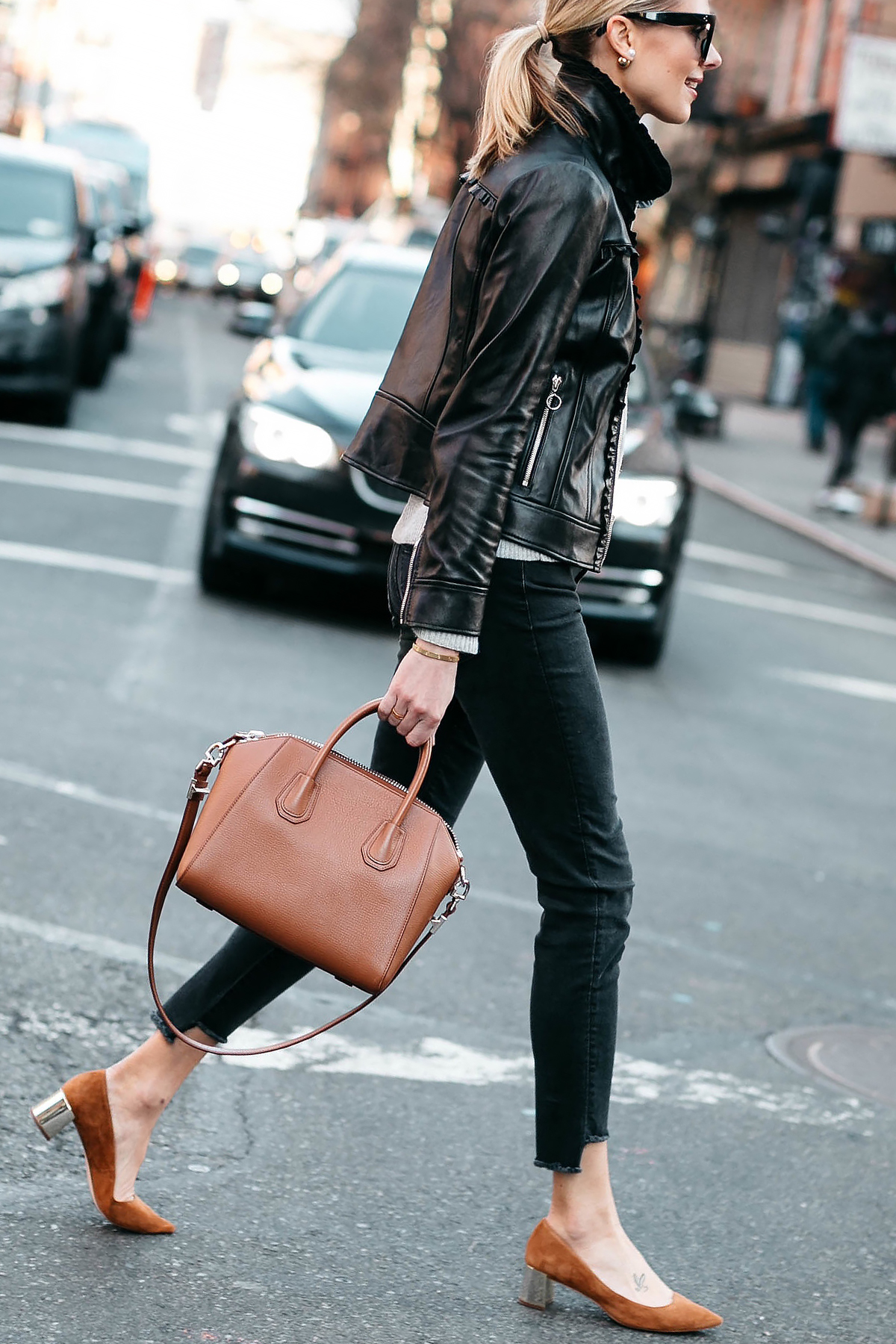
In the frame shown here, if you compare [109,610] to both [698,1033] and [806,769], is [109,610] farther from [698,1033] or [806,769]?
[698,1033]

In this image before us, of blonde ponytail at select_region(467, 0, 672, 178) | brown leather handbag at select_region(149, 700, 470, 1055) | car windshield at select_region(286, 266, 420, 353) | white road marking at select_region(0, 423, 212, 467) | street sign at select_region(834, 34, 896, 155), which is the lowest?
white road marking at select_region(0, 423, 212, 467)

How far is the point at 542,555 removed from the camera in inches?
109

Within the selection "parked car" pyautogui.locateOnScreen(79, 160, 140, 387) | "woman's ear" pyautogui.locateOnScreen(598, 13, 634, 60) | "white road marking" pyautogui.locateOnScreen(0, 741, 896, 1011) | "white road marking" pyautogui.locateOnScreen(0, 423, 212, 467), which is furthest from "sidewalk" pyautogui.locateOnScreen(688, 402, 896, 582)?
"woman's ear" pyautogui.locateOnScreen(598, 13, 634, 60)

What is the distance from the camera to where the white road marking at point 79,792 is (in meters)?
Answer: 5.56

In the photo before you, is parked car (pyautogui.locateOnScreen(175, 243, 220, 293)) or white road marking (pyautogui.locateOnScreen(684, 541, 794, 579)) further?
parked car (pyautogui.locateOnScreen(175, 243, 220, 293))

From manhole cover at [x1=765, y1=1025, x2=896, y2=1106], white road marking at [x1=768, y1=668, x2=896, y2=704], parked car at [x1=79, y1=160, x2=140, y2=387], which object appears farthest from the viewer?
parked car at [x1=79, y1=160, x2=140, y2=387]

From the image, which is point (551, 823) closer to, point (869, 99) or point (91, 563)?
point (91, 563)

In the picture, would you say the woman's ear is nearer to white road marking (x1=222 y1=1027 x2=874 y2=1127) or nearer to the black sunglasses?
the black sunglasses

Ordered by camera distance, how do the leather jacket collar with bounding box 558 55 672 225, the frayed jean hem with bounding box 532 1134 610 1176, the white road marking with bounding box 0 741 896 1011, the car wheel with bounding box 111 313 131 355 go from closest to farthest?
1. the leather jacket collar with bounding box 558 55 672 225
2. the frayed jean hem with bounding box 532 1134 610 1176
3. the white road marking with bounding box 0 741 896 1011
4. the car wheel with bounding box 111 313 131 355

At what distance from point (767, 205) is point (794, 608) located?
1214 inches

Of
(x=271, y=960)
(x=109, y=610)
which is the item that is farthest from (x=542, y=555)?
(x=109, y=610)

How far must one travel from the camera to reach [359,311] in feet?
32.7

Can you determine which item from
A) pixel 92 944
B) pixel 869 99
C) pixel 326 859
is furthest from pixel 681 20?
pixel 869 99

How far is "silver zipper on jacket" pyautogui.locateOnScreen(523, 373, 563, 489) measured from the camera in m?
2.71
